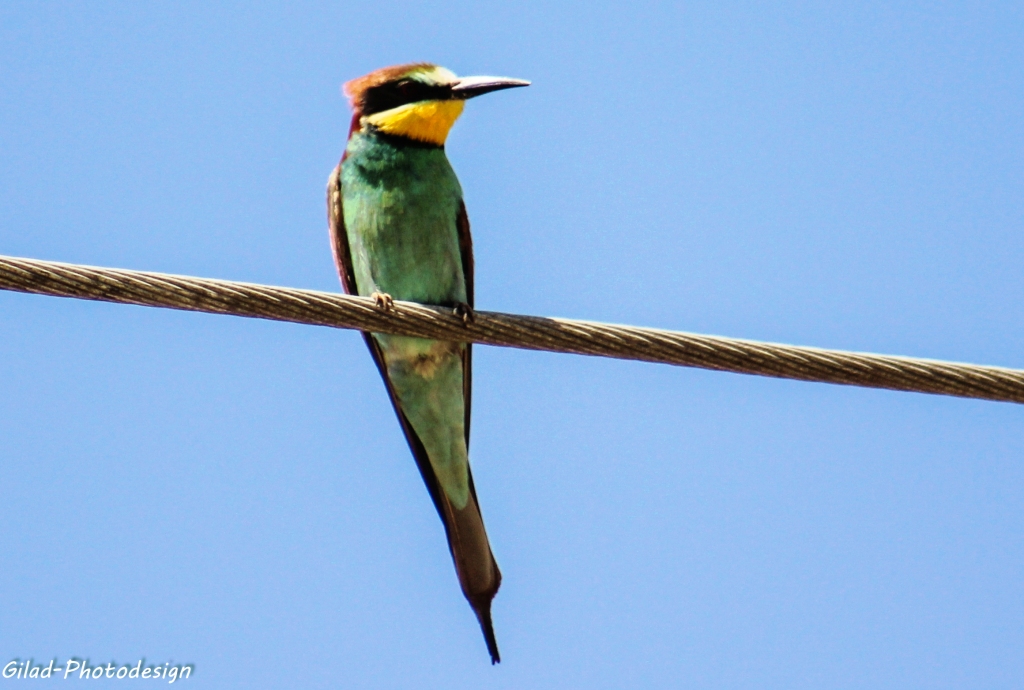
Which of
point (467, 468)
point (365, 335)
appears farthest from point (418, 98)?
point (467, 468)

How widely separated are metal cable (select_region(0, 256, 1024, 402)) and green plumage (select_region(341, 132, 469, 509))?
1.43m

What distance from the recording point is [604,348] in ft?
8.42

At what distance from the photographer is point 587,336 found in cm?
257

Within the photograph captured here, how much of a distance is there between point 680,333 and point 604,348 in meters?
0.18

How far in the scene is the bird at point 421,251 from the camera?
4070mm

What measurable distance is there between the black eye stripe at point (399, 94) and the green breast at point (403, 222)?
0.56ft

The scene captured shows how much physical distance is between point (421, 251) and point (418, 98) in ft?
2.00

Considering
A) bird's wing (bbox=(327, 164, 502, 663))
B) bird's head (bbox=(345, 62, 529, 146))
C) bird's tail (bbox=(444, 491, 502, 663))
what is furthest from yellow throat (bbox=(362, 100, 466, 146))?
bird's tail (bbox=(444, 491, 502, 663))

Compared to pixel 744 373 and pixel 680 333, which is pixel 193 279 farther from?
pixel 744 373

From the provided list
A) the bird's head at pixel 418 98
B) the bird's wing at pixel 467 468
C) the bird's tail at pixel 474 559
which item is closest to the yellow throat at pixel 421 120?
the bird's head at pixel 418 98

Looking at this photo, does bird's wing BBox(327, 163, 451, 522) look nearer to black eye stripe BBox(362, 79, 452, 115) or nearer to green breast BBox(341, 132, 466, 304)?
green breast BBox(341, 132, 466, 304)

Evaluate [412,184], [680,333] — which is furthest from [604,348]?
[412,184]

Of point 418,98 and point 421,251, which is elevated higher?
point 418,98

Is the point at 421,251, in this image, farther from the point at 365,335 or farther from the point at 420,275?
Result: the point at 365,335
